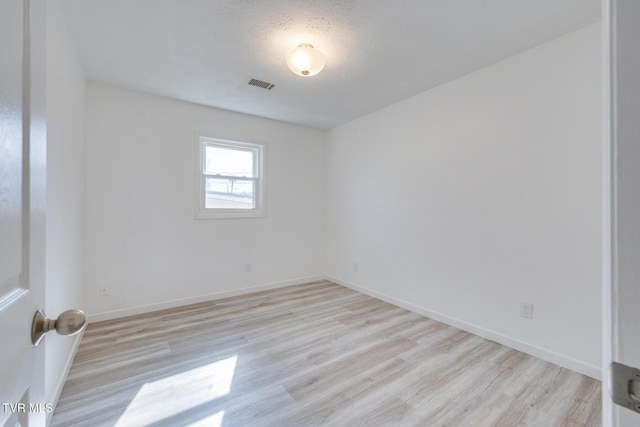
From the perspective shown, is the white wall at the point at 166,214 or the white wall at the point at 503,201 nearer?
the white wall at the point at 503,201

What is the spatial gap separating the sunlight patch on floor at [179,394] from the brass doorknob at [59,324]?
131 centimetres

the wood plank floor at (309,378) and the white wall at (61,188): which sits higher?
the white wall at (61,188)

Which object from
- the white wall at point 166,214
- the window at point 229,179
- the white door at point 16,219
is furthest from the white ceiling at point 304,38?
the white door at point 16,219

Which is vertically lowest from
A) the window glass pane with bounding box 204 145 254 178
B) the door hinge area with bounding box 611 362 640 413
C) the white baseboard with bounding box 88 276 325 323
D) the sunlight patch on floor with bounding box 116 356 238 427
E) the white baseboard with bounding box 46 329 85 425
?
the sunlight patch on floor with bounding box 116 356 238 427

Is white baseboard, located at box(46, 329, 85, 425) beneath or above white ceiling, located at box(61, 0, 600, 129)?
beneath

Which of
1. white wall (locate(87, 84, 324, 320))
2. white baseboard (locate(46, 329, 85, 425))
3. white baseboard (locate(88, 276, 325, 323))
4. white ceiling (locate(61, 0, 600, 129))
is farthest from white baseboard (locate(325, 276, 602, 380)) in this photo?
white baseboard (locate(46, 329, 85, 425))

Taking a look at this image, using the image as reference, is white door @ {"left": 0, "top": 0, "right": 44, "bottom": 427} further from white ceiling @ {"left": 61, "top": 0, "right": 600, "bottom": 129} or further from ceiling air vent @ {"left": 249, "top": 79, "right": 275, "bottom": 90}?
ceiling air vent @ {"left": 249, "top": 79, "right": 275, "bottom": 90}

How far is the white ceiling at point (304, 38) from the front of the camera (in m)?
1.75

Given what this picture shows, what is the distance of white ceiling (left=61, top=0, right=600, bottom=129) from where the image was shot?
175cm

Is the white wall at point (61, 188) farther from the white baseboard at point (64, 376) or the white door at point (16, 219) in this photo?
the white door at point (16, 219)

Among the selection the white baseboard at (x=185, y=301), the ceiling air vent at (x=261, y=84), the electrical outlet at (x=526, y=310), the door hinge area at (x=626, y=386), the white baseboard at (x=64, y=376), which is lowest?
the white baseboard at (x=64, y=376)

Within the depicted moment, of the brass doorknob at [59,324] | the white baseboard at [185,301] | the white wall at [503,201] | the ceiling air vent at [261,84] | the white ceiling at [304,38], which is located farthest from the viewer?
the white baseboard at [185,301]

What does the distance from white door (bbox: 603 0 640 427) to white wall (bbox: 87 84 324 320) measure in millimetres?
3587

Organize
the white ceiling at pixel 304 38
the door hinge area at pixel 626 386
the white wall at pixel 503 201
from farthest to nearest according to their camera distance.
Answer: the white wall at pixel 503 201
the white ceiling at pixel 304 38
the door hinge area at pixel 626 386
